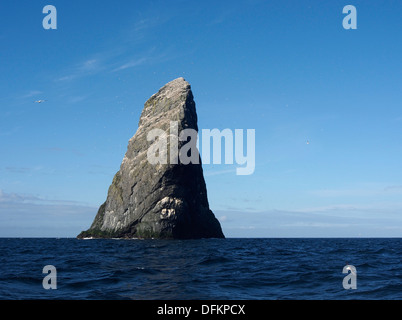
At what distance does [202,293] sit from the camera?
1461 cm

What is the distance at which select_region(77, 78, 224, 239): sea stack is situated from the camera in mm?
92438

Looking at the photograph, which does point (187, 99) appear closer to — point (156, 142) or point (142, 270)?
point (156, 142)

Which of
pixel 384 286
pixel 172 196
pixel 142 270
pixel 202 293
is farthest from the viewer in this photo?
pixel 172 196

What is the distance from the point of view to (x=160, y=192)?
9369cm

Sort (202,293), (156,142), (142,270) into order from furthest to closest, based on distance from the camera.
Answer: (156,142) < (142,270) < (202,293)

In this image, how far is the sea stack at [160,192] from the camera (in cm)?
9244
